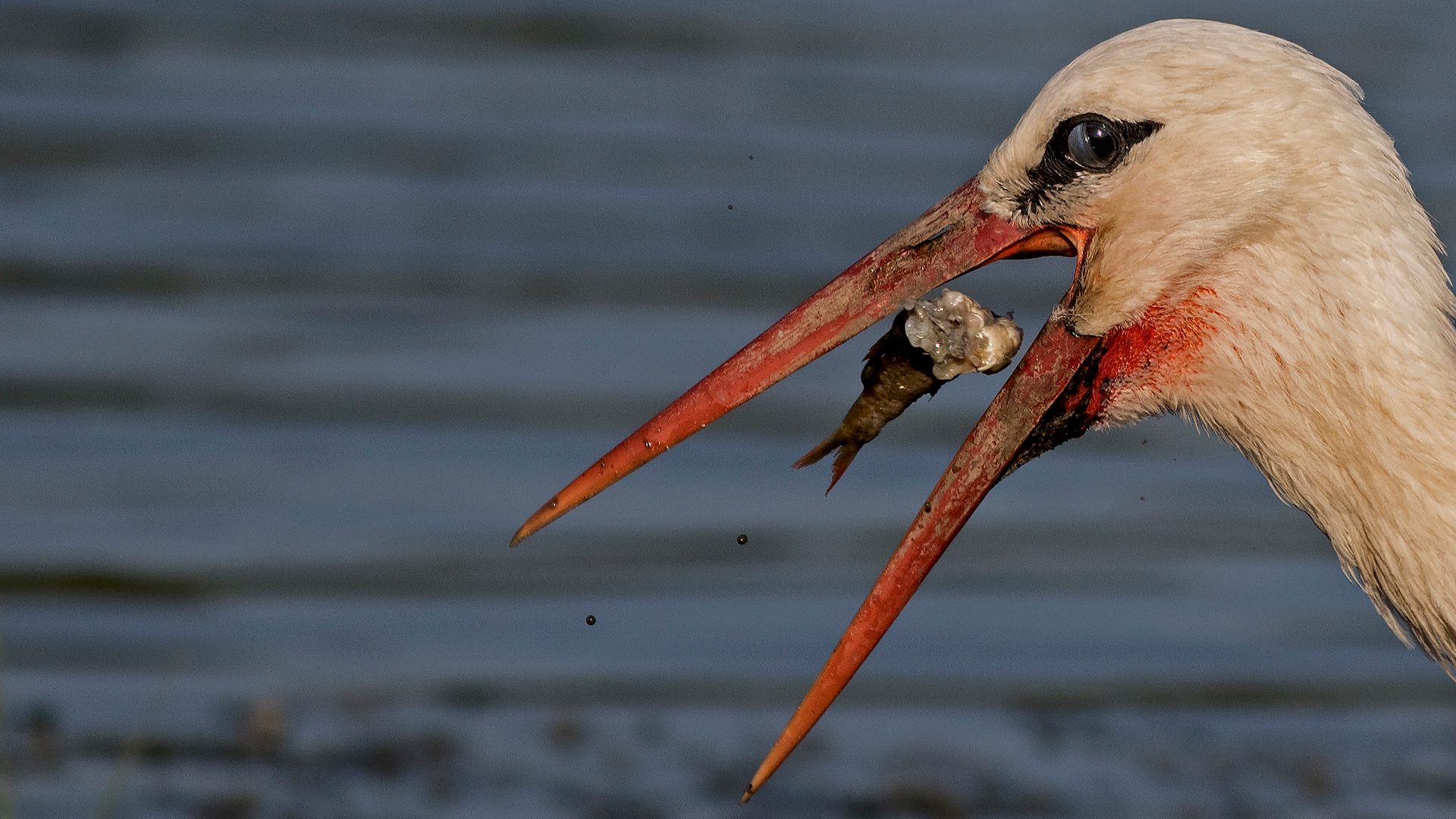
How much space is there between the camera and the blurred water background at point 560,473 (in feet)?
18.7

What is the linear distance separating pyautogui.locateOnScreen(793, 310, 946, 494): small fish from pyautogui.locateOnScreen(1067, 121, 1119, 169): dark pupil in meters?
0.50

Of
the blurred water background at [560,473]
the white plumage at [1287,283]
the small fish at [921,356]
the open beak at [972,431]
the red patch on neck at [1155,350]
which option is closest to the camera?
the white plumage at [1287,283]

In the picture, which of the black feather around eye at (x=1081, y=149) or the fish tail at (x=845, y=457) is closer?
the black feather around eye at (x=1081, y=149)

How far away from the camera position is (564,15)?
30.3 ft

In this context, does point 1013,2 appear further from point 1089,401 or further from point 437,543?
point 1089,401

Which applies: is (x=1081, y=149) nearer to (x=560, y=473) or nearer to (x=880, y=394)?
(x=880, y=394)

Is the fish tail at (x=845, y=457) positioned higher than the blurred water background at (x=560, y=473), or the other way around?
the fish tail at (x=845, y=457)

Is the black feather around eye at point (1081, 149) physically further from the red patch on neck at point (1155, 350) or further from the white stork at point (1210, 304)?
the red patch on neck at point (1155, 350)

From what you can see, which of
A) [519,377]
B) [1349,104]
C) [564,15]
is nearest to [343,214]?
[519,377]

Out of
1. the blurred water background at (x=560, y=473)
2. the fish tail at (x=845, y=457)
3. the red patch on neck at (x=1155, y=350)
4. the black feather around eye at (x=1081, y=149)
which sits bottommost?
the blurred water background at (x=560, y=473)

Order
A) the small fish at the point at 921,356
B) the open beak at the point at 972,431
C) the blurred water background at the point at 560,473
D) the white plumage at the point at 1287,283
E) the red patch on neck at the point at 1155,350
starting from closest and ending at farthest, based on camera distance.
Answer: the white plumage at the point at 1287,283
the red patch on neck at the point at 1155,350
the open beak at the point at 972,431
the small fish at the point at 921,356
the blurred water background at the point at 560,473

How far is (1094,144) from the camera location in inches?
126

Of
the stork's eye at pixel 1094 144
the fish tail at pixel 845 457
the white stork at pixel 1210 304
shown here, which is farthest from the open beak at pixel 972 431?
the fish tail at pixel 845 457

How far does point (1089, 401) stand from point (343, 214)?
515 centimetres
